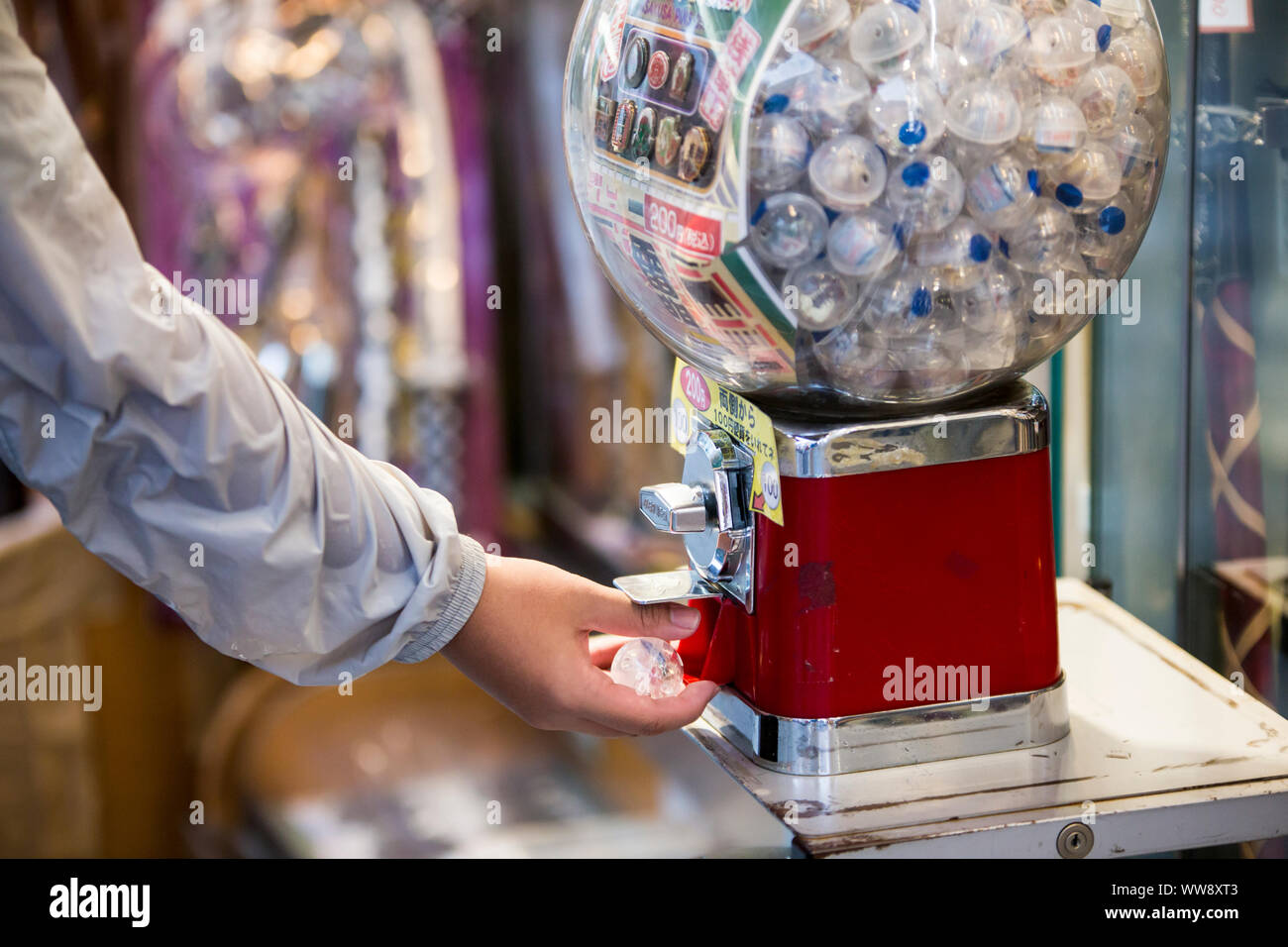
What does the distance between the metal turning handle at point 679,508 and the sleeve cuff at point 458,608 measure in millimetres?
153

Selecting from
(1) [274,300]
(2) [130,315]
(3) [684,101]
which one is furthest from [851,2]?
(1) [274,300]

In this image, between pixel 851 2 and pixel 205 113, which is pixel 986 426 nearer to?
pixel 851 2

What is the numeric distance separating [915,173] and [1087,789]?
496 mm

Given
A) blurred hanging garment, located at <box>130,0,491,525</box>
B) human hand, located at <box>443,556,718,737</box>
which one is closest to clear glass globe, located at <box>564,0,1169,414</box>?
human hand, located at <box>443,556,718,737</box>

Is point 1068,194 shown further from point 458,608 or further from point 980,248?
point 458,608

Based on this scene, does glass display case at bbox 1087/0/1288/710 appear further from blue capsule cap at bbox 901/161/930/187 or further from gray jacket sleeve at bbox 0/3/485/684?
gray jacket sleeve at bbox 0/3/485/684

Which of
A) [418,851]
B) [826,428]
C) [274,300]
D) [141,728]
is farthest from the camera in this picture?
[141,728]

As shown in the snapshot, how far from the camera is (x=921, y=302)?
98 centimetres

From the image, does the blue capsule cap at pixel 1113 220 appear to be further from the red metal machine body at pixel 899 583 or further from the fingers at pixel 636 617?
the fingers at pixel 636 617

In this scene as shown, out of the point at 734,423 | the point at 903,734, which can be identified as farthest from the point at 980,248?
the point at 903,734

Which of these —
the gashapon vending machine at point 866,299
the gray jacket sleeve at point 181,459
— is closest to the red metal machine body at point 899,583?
the gashapon vending machine at point 866,299

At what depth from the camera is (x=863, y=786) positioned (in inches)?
41.8
